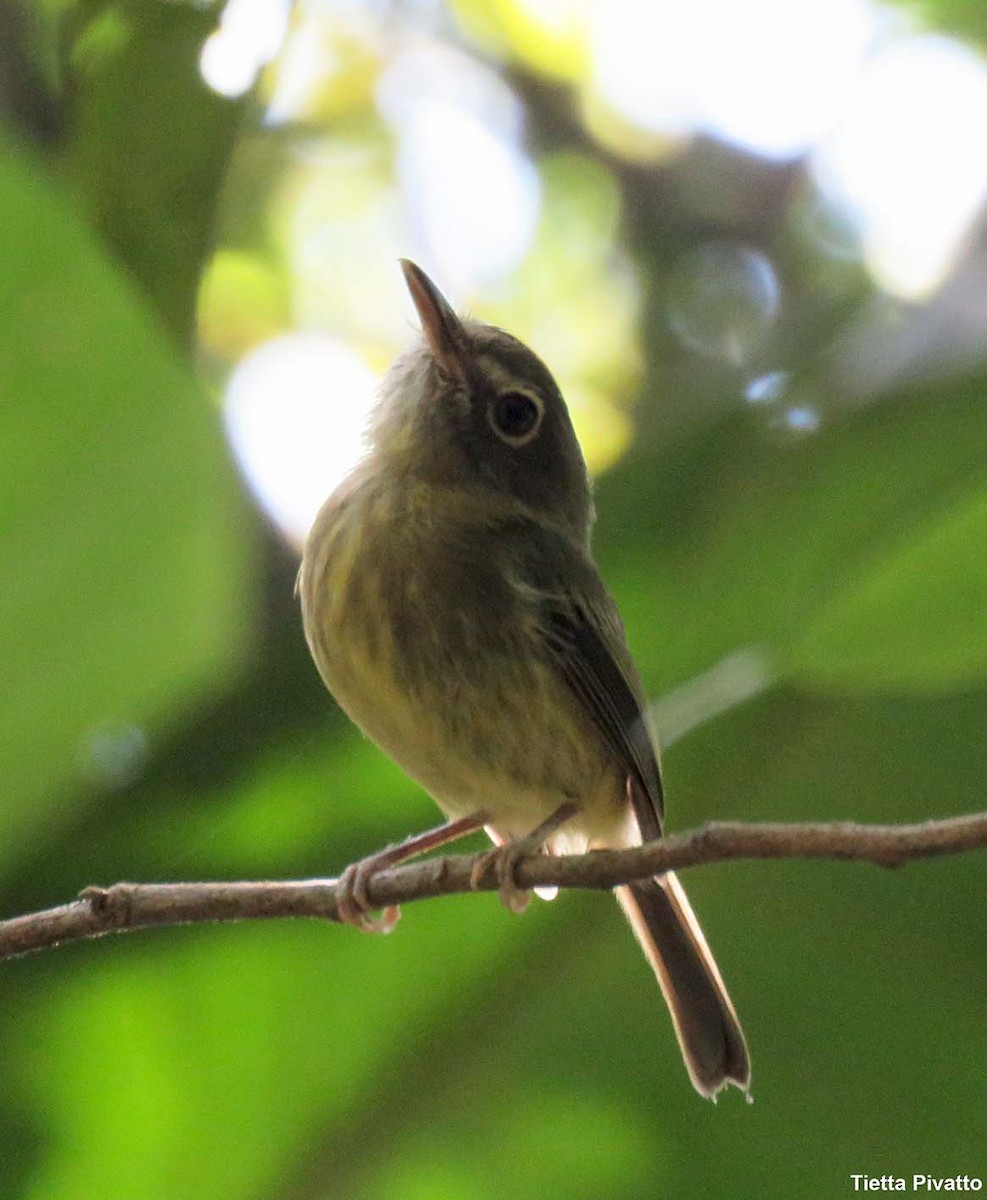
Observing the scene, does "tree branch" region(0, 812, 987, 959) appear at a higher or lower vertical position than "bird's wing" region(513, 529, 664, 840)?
higher

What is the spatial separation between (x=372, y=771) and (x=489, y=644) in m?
0.36

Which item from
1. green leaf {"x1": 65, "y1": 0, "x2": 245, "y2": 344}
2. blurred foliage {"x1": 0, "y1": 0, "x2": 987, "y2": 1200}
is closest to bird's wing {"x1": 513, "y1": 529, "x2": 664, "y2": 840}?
blurred foliage {"x1": 0, "y1": 0, "x2": 987, "y2": 1200}

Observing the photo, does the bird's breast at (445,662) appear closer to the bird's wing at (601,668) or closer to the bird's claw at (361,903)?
the bird's wing at (601,668)

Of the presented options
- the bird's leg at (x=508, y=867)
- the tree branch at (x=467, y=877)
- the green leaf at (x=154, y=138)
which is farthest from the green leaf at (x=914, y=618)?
the bird's leg at (x=508, y=867)

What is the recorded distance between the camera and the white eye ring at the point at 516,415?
356 cm

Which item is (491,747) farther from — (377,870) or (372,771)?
(377,870)

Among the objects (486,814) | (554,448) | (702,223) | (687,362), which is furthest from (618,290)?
(486,814)

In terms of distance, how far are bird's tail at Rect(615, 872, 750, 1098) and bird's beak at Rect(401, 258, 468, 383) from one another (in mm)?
1308

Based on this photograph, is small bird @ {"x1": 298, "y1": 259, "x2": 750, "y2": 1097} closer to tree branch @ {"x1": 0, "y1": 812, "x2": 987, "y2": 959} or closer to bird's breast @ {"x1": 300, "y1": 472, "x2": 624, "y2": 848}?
bird's breast @ {"x1": 300, "y1": 472, "x2": 624, "y2": 848}

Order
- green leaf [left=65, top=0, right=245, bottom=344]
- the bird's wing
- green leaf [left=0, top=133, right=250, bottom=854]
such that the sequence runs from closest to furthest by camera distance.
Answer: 1. green leaf [left=0, top=133, right=250, bottom=854]
2. green leaf [left=65, top=0, right=245, bottom=344]
3. the bird's wing

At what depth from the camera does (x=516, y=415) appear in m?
3.60

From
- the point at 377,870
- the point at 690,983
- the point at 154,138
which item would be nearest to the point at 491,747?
the point at 377,870

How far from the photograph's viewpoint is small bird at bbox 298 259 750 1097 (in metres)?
2.88

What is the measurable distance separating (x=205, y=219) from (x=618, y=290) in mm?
4545
